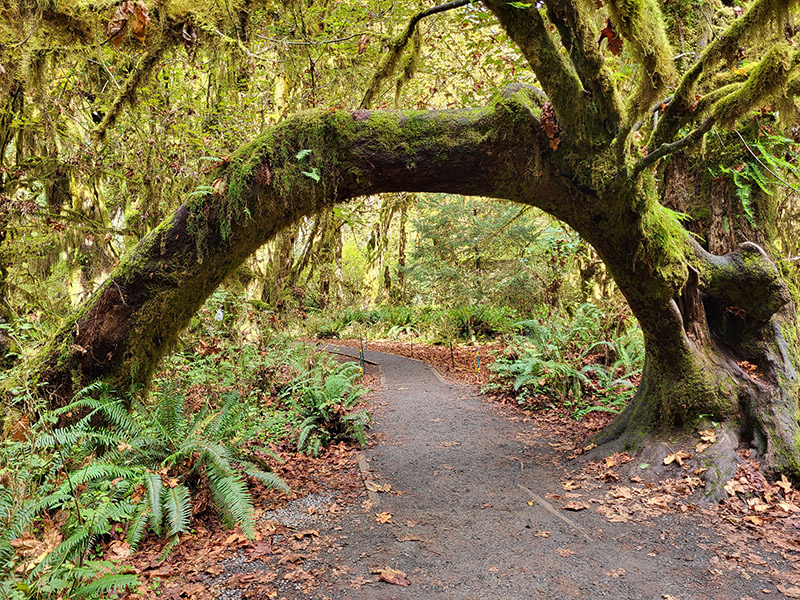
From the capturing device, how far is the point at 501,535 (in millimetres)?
4129

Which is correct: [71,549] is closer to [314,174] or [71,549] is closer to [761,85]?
[314,174]

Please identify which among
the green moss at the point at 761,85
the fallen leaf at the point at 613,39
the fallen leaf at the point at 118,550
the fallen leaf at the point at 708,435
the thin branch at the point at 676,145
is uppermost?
the fallen leaf at the point at 613,39

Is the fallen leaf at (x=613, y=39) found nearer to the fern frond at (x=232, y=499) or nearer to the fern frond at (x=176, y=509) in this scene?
the fern frond at (x=232, y=499)

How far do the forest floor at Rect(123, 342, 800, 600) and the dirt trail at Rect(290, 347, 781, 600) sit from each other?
0.01 metres

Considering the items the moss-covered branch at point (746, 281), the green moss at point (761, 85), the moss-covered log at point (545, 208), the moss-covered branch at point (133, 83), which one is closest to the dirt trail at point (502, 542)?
the moss-covered log at point (545, 208)

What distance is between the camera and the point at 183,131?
862 cm

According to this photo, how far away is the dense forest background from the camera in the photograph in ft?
13.7

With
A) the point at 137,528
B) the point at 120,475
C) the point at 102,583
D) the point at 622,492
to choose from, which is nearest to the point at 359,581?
the point at 102,583

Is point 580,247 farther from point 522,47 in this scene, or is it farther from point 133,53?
point 133,53

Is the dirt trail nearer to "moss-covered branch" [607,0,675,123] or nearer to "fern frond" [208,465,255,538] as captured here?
"fern frond" [208,465,255,538]

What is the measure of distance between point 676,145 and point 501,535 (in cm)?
373

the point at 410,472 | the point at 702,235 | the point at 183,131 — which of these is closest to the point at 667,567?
the point at 410,472

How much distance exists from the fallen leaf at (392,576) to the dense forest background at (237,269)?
1.31 m

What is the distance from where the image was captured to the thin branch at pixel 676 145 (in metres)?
4.05
